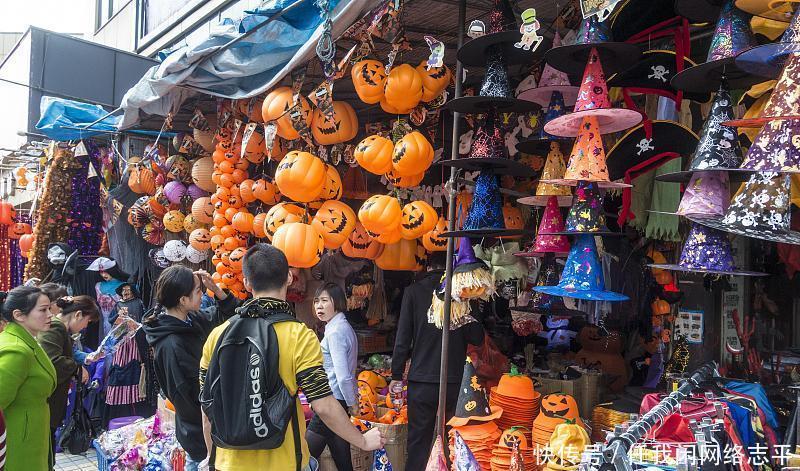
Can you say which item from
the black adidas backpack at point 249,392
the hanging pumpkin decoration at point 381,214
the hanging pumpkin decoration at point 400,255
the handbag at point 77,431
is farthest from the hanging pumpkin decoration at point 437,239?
the handbag at point 77,431

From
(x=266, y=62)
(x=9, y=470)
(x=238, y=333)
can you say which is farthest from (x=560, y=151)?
(x=9, y=470)

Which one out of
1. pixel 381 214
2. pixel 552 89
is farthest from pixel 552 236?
pixel 381 214

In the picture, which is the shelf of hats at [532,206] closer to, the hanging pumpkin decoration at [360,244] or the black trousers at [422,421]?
the hanging pumpkin decoration at [360,244]

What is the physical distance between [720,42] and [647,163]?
2.91ft

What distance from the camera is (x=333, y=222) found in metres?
4.73

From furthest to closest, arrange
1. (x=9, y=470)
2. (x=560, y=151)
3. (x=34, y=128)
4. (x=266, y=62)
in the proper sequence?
(x=34, y=128) → (x=266, y=62) → (x=560, y=151) → (x=9, y=470)

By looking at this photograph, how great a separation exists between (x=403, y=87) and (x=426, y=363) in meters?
1.99

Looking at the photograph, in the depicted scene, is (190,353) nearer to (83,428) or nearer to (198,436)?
(198,436)

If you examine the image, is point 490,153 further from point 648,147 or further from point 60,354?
point 60,354

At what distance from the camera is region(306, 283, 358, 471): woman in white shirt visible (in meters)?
4.32

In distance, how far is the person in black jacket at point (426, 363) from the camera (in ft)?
14.2

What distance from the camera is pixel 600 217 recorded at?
2953mm

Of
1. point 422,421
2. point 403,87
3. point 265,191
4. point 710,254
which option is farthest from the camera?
point 265,191

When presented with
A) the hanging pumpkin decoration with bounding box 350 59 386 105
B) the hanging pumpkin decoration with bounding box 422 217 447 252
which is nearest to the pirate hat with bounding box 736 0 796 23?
the hanging pumpkin decoration with bounding box 350 59 386 105
